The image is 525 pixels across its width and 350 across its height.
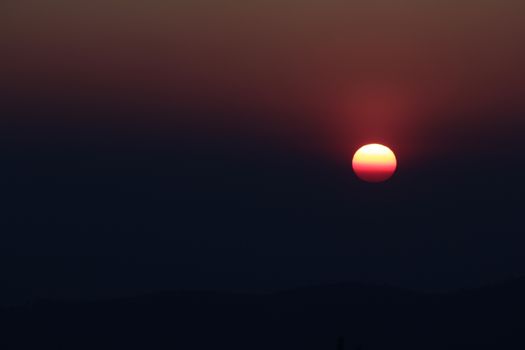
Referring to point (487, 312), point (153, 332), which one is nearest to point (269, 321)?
point (153, 332)

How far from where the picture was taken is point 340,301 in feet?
490

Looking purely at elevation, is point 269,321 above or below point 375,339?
above

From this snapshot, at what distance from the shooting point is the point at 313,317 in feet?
480

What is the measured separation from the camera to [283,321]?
147375 millimetres

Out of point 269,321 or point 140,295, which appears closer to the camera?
point 269,321

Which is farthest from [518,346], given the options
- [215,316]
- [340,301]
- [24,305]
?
[24,305]

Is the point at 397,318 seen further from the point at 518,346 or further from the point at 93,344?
the point at 93,344

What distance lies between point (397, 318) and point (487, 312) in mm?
12209

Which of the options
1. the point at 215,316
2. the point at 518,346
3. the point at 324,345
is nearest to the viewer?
the point at 518,346

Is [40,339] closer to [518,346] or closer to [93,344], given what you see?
[93,344]

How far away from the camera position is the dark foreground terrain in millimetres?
133875

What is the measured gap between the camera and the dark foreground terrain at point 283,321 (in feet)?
439

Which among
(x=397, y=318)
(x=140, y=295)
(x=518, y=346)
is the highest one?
(x=140, y=295)

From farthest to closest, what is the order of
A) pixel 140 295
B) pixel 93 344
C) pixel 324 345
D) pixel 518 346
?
pixel 140 295, pixel 93 344, pixel 324 345, pixel 518 346
